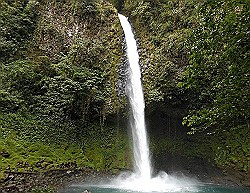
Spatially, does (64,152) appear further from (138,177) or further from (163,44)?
(163,44)

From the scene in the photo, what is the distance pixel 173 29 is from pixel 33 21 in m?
5.83

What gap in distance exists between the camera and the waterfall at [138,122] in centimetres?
971

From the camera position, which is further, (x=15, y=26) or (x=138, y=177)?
(x=15, y=26)

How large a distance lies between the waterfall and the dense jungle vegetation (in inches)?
10.7

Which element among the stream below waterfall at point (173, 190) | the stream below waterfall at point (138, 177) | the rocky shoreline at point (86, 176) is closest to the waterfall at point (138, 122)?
the stream below waterfall at point (138, 177)

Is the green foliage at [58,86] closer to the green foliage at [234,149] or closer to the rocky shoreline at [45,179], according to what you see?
the rocky shoreline at [45,179]

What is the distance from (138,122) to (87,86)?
2357mm

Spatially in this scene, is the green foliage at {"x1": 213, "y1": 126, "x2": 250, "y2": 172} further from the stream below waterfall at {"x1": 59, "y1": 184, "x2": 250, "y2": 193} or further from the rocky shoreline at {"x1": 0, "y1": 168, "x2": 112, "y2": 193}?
the rocky shoreline at {"x1": 0, "y1": 168, "x2": 112, "y2": 193}

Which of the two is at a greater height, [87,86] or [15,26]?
[15,26]

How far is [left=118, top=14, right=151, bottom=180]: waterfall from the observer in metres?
9.71

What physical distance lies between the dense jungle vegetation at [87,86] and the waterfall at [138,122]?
27cm

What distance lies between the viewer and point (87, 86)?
918cm

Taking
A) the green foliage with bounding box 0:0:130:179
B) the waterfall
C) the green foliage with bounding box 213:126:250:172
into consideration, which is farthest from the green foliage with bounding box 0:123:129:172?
the green foliage with bounding box 213:126:250:172

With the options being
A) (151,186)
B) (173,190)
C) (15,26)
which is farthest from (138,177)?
(15,26)
